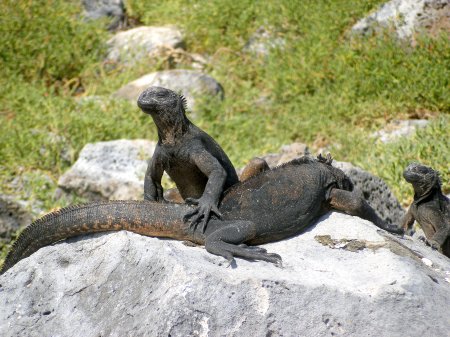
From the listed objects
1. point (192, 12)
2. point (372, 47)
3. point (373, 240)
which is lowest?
point (192, 12)

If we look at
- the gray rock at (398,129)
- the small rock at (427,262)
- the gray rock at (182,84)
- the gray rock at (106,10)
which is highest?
the small rock at (427,262)

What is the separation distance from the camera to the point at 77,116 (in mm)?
8992

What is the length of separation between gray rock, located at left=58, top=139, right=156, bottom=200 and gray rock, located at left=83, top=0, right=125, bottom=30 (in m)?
5.67

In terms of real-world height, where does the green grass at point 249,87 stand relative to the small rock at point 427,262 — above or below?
below

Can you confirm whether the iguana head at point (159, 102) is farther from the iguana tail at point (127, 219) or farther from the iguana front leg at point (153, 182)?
the iguana tail at point (127, 219)

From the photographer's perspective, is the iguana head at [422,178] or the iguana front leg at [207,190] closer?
the iguana front leg at [207,190]

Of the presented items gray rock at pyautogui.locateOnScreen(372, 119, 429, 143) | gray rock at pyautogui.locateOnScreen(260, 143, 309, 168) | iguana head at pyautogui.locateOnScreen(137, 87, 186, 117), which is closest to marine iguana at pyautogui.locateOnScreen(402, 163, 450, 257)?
gray rock at pyautogui.locateOnScreen(260, 143, 309, 168)

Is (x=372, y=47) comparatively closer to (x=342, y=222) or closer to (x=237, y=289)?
(x=342, y=222)

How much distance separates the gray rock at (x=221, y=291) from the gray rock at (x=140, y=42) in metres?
7.49

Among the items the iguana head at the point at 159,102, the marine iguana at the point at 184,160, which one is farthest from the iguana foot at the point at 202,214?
the iguana head at the point at 159,102

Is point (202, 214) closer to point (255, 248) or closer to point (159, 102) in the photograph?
point (255, 248)

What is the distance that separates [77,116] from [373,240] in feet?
18.5

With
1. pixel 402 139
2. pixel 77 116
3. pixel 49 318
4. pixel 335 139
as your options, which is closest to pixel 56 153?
pixel 77 116

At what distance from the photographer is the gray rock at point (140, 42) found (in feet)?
37.2
